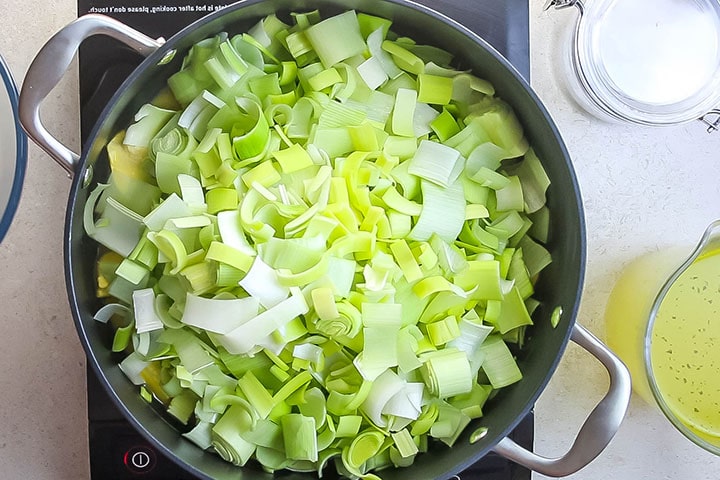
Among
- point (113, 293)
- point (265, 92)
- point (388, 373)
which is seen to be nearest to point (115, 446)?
point (113, 293)

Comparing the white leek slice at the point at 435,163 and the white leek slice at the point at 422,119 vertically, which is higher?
the white leek slice at the point at 422,119

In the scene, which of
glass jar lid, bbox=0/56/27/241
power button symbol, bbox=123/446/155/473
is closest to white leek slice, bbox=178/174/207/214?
glass jar lid, bbox=0/56/27/241

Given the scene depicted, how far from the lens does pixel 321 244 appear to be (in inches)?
30.7

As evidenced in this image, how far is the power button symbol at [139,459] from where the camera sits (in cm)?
92

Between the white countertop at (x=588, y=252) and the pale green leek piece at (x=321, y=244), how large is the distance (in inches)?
6.1

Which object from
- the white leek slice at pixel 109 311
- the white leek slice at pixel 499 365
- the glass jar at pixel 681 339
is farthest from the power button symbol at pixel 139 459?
the glass jar at pixel 681 339

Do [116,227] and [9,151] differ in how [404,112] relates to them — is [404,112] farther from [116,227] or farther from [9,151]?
[9,151]

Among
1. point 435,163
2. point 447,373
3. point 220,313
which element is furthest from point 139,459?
point 435,163

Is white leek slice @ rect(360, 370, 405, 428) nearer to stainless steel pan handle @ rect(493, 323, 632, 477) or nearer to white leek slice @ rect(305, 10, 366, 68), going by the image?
stainless steel pan handle @ rect(493, 323, 632, 477)

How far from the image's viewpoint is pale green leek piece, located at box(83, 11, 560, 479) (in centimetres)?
78

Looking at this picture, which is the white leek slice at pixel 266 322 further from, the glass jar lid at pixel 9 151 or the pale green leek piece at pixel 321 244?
the glass jar lid at pixel 9 151

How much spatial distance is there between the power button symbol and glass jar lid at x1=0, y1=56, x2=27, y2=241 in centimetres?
30

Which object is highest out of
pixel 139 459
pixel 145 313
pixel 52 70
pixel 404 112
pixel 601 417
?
pixel 52 70

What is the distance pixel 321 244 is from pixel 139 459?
15.0 inches
